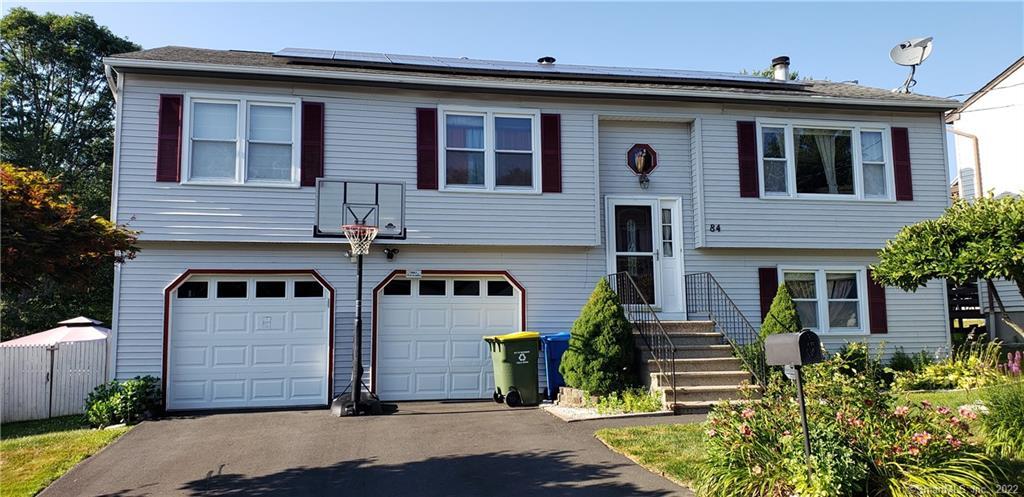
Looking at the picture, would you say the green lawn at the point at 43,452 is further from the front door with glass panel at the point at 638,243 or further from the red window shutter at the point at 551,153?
the front door with glass panel at the point at 638,243

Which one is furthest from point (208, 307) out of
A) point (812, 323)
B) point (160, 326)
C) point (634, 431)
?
point (812, 323)

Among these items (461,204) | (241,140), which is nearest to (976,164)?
(461,204)

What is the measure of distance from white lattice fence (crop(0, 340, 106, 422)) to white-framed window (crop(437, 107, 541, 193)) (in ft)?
25.1

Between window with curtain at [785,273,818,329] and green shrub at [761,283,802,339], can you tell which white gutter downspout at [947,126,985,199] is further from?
green shrub at [761,283,802,339]

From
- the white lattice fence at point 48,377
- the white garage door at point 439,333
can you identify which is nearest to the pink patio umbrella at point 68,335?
the white lattice fence at point 48,377

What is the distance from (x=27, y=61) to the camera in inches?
865

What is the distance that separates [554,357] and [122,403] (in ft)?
20.4

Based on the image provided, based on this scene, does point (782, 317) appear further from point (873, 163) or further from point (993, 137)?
point (993, 137)

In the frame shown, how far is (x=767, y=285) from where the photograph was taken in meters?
12.0

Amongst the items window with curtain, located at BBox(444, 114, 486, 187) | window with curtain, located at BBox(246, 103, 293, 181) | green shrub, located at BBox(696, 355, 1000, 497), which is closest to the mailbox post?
green shrub, located at BBox(696, 355, 1000, 497)

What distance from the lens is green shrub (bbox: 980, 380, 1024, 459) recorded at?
18.5 ft

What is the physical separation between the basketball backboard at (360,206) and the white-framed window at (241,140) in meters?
0.69

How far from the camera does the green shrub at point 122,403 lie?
9109 millimetres

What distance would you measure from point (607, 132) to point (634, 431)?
6228 mm
